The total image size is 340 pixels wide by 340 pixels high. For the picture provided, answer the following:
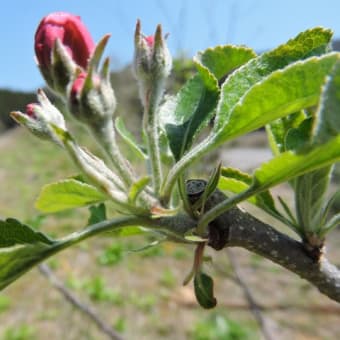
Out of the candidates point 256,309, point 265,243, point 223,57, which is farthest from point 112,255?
point 265,243

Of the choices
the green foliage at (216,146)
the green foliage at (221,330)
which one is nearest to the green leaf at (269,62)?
the green foliage at (216,146)

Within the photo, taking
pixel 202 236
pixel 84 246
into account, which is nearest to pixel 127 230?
pixel 202 236

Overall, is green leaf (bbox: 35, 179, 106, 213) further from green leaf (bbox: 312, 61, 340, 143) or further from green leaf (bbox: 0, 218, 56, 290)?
green leaf (bbox: 312, 61, 340, 143)

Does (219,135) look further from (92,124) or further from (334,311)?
(334,311)

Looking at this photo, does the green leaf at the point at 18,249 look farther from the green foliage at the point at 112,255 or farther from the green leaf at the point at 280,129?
the green foliage at the point at 112,255

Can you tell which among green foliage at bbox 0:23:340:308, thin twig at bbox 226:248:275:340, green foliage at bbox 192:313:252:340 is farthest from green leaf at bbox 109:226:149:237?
green foliage at bbox 192:313:252:340
